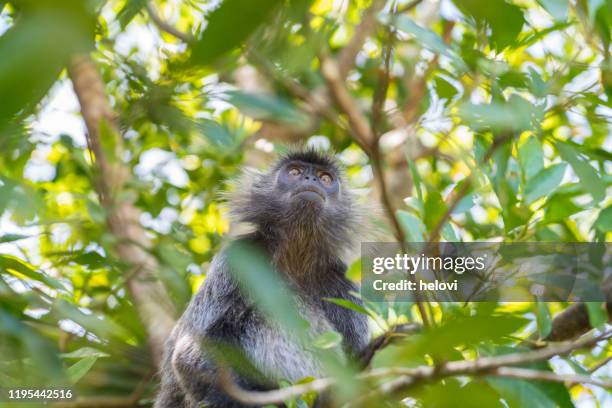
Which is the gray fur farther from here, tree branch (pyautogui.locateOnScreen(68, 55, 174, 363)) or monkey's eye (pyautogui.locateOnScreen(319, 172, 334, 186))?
tree branch (pyautogui.locateOnScreen(68, 55, 174, 363))

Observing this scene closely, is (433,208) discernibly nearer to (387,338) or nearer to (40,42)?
(387,338)

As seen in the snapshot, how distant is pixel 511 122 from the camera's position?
39.8 inches

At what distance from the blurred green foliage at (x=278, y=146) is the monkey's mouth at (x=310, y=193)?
0.58 m

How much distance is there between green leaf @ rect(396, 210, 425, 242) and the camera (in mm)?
2375

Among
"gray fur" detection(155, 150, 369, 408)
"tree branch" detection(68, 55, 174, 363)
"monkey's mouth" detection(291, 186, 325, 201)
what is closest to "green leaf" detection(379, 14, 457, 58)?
"gray fur" detection(155, 150, 369, 408)

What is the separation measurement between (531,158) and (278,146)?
184cm

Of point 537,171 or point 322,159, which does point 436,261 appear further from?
Result: point 322,159

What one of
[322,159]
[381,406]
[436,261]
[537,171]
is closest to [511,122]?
[381,406]

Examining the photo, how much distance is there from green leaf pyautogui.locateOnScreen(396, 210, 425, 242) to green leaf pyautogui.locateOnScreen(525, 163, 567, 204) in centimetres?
38

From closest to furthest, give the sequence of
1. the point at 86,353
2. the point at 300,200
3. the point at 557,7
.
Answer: the point at 557,7
the point at 86,353
the point at 300,200

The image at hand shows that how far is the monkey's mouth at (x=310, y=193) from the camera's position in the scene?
4.23m

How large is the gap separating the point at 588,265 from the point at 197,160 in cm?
335

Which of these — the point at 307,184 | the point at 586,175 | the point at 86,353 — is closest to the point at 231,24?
the point at 586,175

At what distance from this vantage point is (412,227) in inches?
94.6
